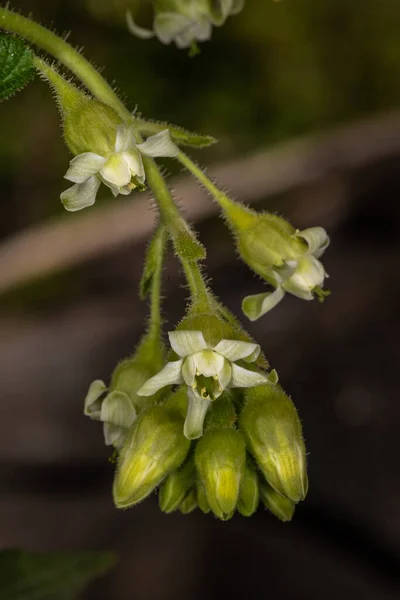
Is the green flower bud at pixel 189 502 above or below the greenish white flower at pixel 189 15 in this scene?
below

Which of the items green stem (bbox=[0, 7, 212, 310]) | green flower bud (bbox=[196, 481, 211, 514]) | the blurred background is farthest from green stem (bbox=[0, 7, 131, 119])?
the blurred background

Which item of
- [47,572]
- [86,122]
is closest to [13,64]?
[86,122]

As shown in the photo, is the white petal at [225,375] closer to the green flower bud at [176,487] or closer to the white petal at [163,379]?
the white petal at [163,379]

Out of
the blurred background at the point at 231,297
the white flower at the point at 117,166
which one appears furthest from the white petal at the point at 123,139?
the blurred background at the point at 231,297

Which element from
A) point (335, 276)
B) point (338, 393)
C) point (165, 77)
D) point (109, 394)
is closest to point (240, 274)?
point (335, 276)

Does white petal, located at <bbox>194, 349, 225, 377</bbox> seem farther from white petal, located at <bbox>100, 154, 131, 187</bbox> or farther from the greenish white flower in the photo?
the greenish white flower

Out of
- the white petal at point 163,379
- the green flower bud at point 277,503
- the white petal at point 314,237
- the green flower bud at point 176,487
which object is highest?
the white petal at point 314,237

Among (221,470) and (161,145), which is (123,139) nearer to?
(161,145)

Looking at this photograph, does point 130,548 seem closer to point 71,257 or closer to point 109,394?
point 71,257
